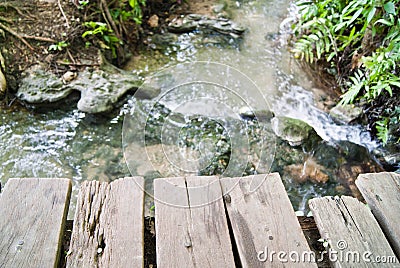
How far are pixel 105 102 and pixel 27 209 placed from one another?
82.1 inches

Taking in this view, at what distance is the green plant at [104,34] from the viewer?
400 cm

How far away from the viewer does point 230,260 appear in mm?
1491

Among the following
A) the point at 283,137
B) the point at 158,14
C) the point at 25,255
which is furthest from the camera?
the point at 158,14

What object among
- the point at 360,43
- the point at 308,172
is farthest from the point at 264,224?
the point at 360,43

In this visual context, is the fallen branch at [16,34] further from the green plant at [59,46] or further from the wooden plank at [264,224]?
the wooden plank at [264,224]

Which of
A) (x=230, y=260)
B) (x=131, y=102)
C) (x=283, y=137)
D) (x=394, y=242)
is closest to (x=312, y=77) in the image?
(x=283, y=137)

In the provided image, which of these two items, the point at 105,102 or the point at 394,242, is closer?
the point at 394,242

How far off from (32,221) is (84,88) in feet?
7.56

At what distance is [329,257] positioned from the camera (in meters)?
1.55

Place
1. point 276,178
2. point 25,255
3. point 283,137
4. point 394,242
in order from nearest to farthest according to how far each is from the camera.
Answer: point 25,255 < point 394,242 < point 276,178 < point 283,137

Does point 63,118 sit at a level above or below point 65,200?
below

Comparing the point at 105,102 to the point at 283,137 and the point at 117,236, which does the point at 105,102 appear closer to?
the point at 283,137
